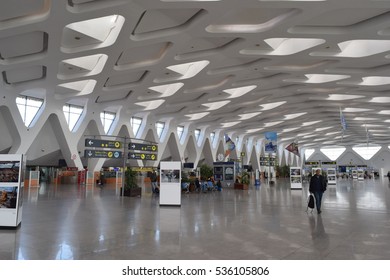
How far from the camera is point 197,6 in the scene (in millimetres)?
11180

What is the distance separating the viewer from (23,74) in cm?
1962

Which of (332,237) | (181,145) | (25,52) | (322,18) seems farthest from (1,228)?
(181,145)

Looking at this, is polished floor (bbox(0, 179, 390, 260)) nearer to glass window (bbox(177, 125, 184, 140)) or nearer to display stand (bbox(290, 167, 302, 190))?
display stand (bbox(290, 167, 302, 190))

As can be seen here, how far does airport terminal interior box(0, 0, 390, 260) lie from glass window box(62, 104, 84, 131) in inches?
3.9

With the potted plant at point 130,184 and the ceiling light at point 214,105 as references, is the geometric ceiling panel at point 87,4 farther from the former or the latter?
the ceiling light at point 214,105

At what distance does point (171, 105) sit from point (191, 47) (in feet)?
43.3

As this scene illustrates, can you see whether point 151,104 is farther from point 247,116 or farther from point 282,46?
point 282,46

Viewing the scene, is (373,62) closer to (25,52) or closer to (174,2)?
(174,2)

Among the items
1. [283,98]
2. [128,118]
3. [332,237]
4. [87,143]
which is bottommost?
[332,237]

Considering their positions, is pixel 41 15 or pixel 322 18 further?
pixel 322 18

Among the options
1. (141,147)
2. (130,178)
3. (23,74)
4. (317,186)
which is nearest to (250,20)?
(317,186)

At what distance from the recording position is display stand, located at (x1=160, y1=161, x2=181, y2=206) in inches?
461

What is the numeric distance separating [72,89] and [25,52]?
22.2ft

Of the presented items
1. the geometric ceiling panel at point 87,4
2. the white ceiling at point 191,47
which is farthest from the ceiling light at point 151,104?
the geometric ceiling panel at point 87,4
